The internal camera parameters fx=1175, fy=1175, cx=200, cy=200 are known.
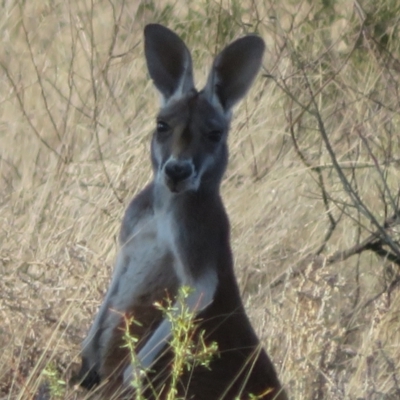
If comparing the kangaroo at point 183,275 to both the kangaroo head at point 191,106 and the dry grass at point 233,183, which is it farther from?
the dry grass at point 233,183

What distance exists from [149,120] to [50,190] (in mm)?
811

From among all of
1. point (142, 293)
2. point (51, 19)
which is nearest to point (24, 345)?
point (142, 293)

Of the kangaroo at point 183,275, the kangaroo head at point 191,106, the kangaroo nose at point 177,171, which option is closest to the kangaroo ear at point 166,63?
the kangaroo head at point 191,106

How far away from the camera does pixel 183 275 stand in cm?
383

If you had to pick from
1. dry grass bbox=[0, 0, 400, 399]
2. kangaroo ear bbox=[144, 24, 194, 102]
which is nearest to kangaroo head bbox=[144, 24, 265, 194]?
kangaroo ear bbox=[144, 24, 194, 102]

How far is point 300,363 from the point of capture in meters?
4.04

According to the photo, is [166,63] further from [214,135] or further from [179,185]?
[179,185]

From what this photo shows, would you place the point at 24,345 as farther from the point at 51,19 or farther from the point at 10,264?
the point at 51,19

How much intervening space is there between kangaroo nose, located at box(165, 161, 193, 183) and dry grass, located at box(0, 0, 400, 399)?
21.2 inches

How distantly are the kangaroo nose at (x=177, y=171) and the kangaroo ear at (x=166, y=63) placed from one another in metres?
0.48

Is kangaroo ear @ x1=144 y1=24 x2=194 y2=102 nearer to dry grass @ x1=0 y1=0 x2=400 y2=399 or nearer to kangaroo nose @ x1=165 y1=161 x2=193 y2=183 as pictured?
kangaroo nose @ x1=165 y1=161 x2=193 y2=183

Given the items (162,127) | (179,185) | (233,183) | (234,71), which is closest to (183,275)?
(179,185)

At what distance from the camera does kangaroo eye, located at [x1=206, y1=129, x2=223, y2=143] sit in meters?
4.03

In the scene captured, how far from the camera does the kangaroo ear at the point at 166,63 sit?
4188 millimetres
